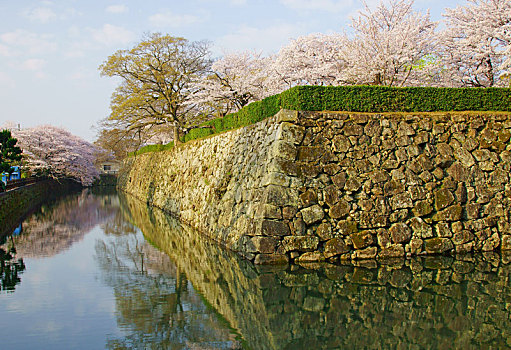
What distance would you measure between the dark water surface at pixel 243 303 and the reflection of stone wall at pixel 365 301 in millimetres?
19

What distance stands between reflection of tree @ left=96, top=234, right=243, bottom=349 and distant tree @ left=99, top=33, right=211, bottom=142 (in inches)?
543

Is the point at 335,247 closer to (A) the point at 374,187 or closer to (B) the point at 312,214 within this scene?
(B) the point at 312,214

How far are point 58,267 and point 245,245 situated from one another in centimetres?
455

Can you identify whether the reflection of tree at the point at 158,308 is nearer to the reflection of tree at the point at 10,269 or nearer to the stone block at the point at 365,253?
the reflection of tree at the point at 10,269

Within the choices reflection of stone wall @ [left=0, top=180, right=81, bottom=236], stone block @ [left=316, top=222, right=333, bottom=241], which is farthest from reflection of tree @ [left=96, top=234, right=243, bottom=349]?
reflection of stone wall @ [left=0, top=180, right=81, bottom=236]

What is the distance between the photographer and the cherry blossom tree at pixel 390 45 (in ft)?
58.7

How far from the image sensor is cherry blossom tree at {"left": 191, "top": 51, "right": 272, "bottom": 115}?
23.1m

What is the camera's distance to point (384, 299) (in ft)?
22.9

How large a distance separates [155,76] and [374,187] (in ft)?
54.8

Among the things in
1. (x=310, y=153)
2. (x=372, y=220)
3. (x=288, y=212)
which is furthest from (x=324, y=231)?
(x=310, y=153)

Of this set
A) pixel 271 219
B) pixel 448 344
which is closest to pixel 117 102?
pixel 271 219

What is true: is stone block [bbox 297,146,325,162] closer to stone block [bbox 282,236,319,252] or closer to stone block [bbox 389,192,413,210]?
stone block [bbox 282,236,319,252]

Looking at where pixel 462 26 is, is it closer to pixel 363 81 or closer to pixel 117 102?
pixel 363 81

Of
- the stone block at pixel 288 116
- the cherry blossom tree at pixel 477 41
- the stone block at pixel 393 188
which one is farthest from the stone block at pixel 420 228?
the cherry blossom tree at pixel 477 41
